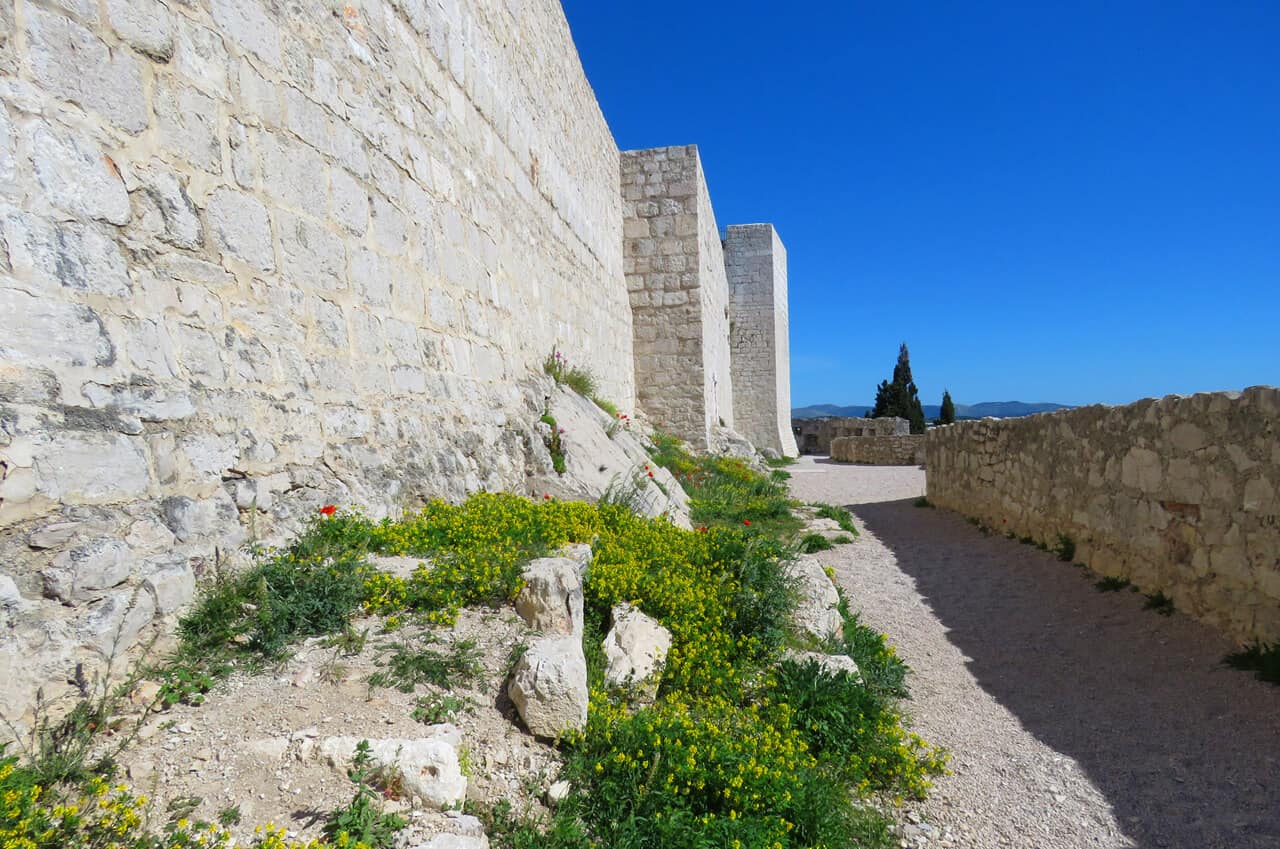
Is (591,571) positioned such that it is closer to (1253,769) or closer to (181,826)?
(181,826)

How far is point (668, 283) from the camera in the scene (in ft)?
38.2

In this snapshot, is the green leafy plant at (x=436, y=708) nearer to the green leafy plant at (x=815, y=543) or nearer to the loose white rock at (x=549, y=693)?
the loose white rock at (x=549, y=693)

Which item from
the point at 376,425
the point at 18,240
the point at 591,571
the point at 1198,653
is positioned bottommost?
the point at 1198,653

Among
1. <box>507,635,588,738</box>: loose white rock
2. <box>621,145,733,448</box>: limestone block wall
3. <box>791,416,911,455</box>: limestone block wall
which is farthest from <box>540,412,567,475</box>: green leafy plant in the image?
<box>791,416,911,455</box>: limestone block wall

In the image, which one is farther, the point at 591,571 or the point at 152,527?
the point at 591,571

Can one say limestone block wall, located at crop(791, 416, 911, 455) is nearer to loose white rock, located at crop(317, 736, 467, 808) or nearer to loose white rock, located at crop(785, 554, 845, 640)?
loose white rock, located at crop(785, 554, 845, 640)

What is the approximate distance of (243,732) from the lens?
192 centimetres

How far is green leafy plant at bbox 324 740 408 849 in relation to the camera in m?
1.66

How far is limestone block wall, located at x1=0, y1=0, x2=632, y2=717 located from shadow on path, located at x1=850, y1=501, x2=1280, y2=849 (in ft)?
11.1

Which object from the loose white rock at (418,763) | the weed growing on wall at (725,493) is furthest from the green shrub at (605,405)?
the loose white rock at (418,763)

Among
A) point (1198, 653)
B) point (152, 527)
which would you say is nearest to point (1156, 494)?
point (1198, 653)

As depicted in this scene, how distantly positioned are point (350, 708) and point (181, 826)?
0.57 meters

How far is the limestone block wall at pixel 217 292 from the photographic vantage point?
6.59 feet

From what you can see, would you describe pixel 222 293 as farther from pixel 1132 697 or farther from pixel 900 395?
pixel 900 395
